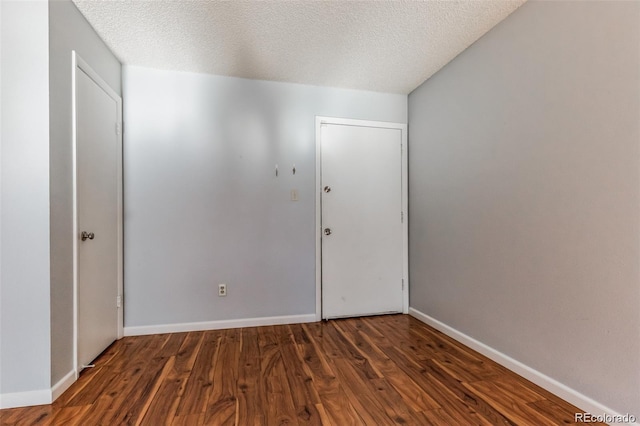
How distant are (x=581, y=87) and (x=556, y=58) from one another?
26 centimetres

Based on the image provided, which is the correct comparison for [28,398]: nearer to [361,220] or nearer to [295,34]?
[361,220]

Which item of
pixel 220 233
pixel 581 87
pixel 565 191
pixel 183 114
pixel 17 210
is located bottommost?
pixel 220 233

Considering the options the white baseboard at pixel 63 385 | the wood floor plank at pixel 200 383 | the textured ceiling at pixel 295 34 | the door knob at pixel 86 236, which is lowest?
the wood floor plank at pixel 200 383

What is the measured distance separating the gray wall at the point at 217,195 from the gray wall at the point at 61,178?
78 cm

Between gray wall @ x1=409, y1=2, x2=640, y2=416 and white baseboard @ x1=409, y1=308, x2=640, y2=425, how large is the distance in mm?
36

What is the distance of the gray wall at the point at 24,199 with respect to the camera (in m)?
1.58

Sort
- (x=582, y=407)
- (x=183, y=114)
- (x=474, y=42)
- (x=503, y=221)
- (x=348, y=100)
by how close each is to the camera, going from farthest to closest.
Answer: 1. (x=348, y=100)
2. (x=183, y=114)
3. (x=474, y=42)
4. (x=503, y=221)
5. (x=582, y=407)

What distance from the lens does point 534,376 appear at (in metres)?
1.79

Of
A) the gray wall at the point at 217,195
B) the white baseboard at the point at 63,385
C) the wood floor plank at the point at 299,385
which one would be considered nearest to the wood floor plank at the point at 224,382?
the wood floor plank at the point at 299,385

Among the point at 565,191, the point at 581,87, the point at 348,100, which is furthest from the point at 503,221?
the point at 348,100

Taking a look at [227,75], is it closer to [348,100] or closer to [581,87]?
[348,100]

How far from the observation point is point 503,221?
6.66ft

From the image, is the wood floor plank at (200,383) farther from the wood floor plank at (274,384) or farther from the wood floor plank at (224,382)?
the wood floor plank at (274,384)

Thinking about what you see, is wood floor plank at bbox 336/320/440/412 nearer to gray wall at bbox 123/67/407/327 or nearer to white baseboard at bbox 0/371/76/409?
gray wall at bbox 123/67/407/327
